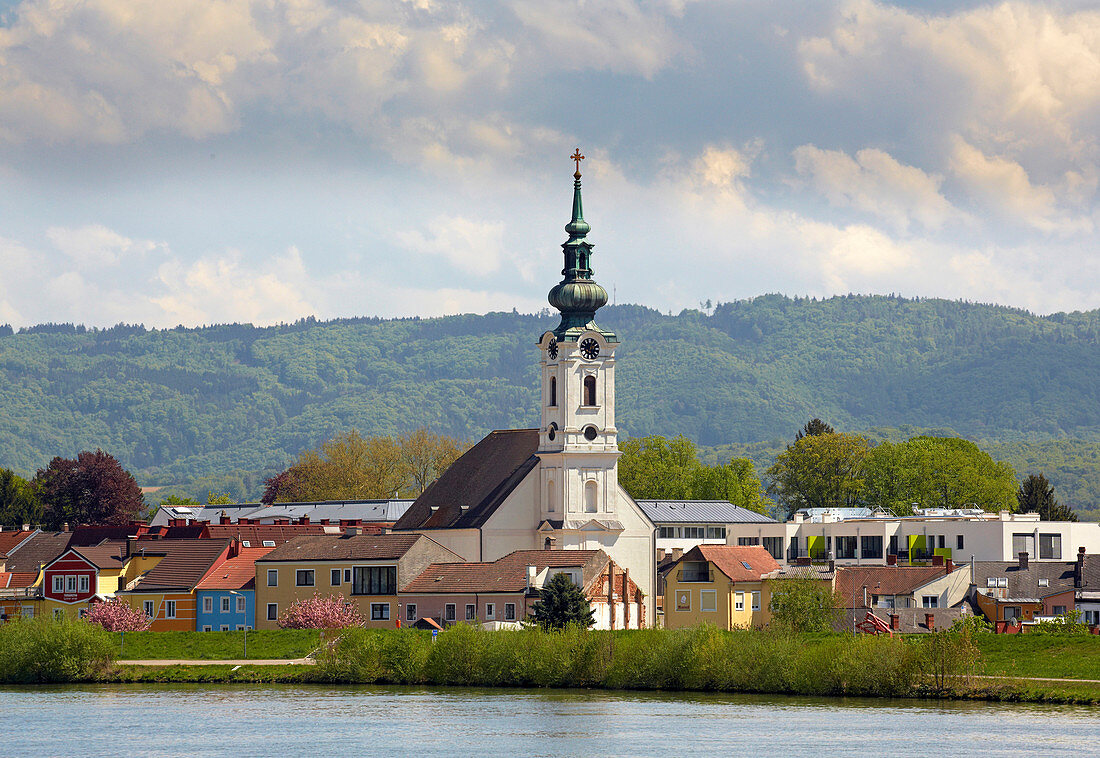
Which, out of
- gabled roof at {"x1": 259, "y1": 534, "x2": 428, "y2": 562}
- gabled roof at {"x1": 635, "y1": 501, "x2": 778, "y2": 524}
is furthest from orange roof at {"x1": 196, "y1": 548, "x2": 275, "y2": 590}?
gabled roof at {"x1": 635, "y1": 501, "x2": 778, "y2": 524}

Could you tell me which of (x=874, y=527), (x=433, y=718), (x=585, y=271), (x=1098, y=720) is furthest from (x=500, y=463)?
(x=1098, y=720)

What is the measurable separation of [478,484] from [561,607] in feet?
85.8

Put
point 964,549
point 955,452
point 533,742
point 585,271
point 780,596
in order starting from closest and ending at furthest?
1. point 533,742
2. point 780,596
3. point 585,271
4. point 964,549
5. point 955,452

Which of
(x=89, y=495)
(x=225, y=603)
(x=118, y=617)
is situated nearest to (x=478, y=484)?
(x=225, y=603)

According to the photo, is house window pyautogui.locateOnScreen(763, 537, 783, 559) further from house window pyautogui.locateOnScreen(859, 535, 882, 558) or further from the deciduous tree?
the deciduous tree

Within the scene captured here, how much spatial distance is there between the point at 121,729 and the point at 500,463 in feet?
176

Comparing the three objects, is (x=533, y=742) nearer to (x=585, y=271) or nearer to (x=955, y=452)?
(x=585, y=271)

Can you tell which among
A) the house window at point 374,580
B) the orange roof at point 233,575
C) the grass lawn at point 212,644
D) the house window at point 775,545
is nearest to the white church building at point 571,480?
the house window at point 374,580

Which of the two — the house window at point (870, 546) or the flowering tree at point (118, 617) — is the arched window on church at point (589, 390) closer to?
the flowering tree at point (118, 617)

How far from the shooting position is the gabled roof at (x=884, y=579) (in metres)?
107

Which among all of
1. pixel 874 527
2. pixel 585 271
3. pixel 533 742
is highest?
pixel 585 271

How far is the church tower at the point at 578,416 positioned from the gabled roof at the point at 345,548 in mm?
10255

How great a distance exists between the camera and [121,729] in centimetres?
6962

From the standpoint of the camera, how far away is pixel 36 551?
142 metres
